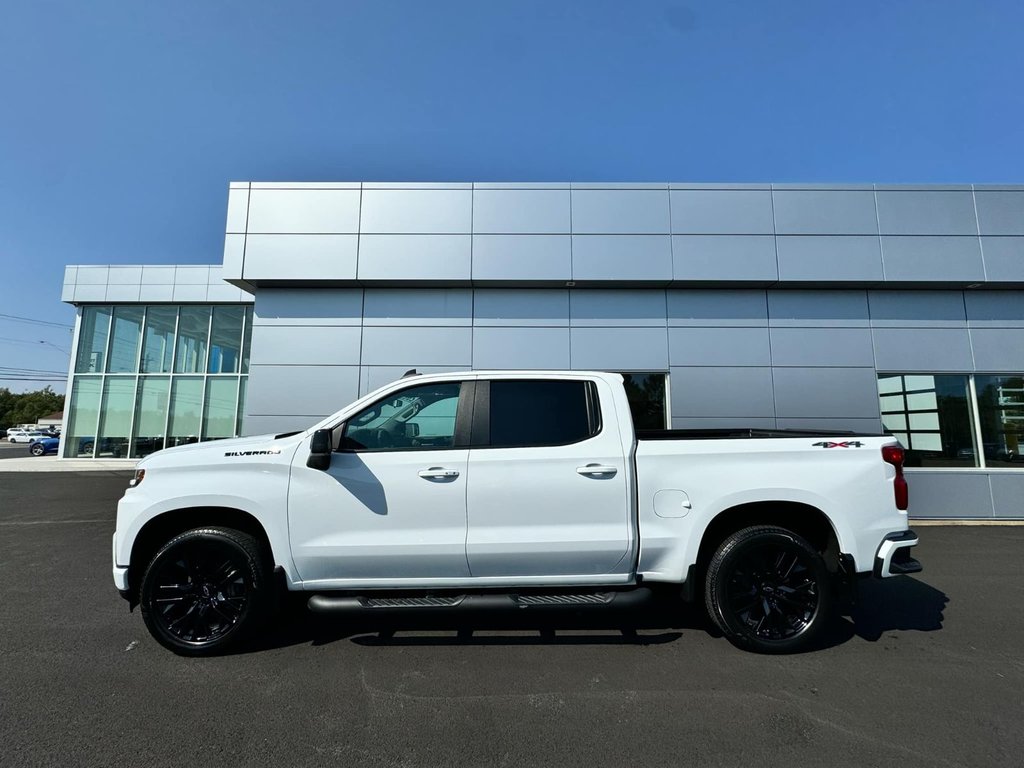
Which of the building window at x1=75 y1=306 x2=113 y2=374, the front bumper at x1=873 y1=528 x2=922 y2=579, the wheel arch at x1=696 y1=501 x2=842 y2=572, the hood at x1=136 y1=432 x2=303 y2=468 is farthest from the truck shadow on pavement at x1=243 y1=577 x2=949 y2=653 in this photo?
the building window at x1=75 y1=306 x2=113 y2=374

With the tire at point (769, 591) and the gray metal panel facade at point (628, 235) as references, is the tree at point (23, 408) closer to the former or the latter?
the gray metal panel facade at point (628, 235)

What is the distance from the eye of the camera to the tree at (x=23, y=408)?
66.7m

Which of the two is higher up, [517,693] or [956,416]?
[956,416]

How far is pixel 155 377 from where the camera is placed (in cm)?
1939

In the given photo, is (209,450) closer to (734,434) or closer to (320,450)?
(320,450)

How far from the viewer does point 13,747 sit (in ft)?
8.34

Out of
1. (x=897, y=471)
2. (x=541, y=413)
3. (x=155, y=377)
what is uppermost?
(x=155, y=377)

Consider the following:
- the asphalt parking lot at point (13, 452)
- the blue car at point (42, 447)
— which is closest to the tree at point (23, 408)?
the asphalt parking lot at point (13, 452)

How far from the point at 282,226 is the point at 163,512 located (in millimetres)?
6726

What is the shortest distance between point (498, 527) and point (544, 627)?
45.1 inches

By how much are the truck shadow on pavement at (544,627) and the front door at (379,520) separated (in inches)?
12.2

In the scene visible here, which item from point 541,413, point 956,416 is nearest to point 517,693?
point 541,413

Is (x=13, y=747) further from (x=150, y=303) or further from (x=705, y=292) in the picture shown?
(x=150, y=303)

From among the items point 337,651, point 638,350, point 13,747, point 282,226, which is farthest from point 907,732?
point 282,226
